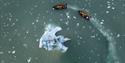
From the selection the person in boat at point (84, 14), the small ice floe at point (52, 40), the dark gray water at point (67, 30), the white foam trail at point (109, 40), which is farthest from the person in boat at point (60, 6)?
the white foam trail at point (109, 40)

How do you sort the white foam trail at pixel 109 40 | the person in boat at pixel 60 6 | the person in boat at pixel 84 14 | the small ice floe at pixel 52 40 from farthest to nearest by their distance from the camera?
the person in boat at pixel 60 6 → the person in boat at pixel 84 14 → the small ice floe at pixel 52 40 → the white foam trail at pixel 109 40

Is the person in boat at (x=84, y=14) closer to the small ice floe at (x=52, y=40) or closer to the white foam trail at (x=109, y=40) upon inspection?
the white foam trail at (x=109, y=40)

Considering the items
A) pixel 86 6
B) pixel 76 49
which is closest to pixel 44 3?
pixel 86 6

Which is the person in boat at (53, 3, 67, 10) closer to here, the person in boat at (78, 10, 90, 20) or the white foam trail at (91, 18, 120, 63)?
the person in boat at (78, 10, 90, 20)

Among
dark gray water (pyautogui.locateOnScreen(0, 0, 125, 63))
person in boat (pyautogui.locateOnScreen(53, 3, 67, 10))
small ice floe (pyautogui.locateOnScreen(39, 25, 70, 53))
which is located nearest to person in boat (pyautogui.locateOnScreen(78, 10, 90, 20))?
dark gray water (pyautogui.locateOnScreen(0, 0, 125, 63))

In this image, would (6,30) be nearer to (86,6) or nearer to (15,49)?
(15,49)

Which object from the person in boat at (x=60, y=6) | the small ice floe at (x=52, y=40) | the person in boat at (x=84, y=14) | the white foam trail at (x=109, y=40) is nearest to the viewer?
the white foam trail at (x=109, y=40)

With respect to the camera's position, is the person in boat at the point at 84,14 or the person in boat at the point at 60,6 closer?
the person in boat at the point at 84,14
